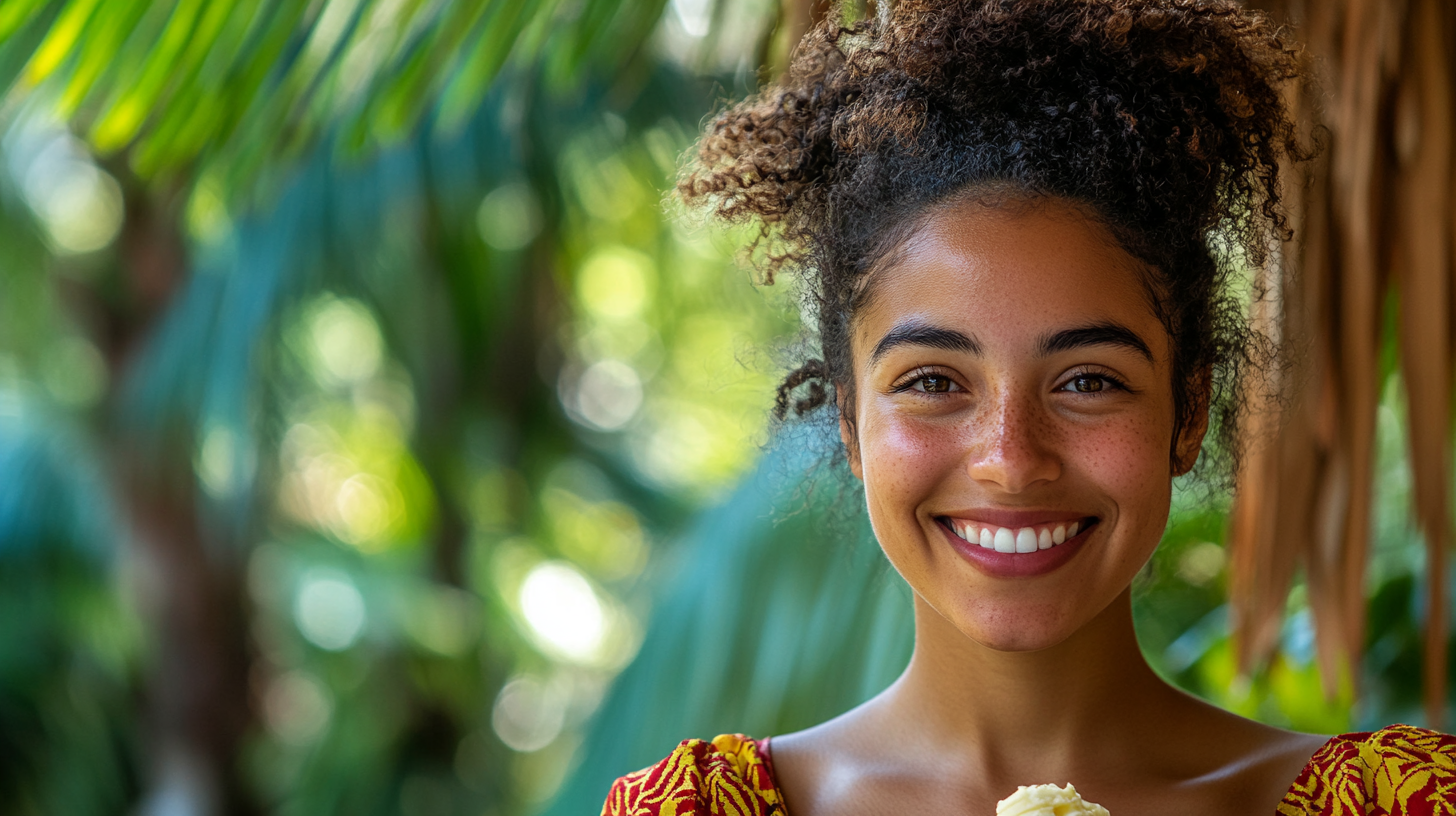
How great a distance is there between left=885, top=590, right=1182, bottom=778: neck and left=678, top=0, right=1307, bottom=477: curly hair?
256 mm

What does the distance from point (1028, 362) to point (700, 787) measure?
1.83ft

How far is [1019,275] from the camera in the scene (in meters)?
1.31

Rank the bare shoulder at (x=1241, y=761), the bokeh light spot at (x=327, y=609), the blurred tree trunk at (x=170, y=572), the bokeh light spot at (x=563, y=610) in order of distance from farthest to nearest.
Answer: the bokeh light spot at (x=563, y=610) → the bokeh light spot at (x=327, y=609) → the blurred tree trunk at (x=170, y=572) → the bare shoulder at (x=1241, y=761)

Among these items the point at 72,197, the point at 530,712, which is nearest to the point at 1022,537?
the point at 72,197

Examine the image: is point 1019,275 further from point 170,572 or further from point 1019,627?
point 170,572

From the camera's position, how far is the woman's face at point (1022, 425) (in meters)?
1.28

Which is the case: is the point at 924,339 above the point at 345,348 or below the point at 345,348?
below

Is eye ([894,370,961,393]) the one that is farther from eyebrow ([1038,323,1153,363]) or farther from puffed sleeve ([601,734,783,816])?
puffed sleeve ([601,734,783,816])

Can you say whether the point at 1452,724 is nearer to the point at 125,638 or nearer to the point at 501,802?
the point at 501,802

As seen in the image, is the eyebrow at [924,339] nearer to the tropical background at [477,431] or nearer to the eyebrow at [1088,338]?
the eyebrow at [1088,338]

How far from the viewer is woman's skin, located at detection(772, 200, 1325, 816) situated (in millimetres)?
1287

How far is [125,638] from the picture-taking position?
22.2 ft

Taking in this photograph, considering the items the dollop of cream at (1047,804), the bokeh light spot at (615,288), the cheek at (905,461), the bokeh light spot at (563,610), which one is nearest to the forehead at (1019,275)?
the cheek at (905,461)

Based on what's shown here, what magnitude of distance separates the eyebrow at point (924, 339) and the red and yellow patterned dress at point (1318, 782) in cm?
46
